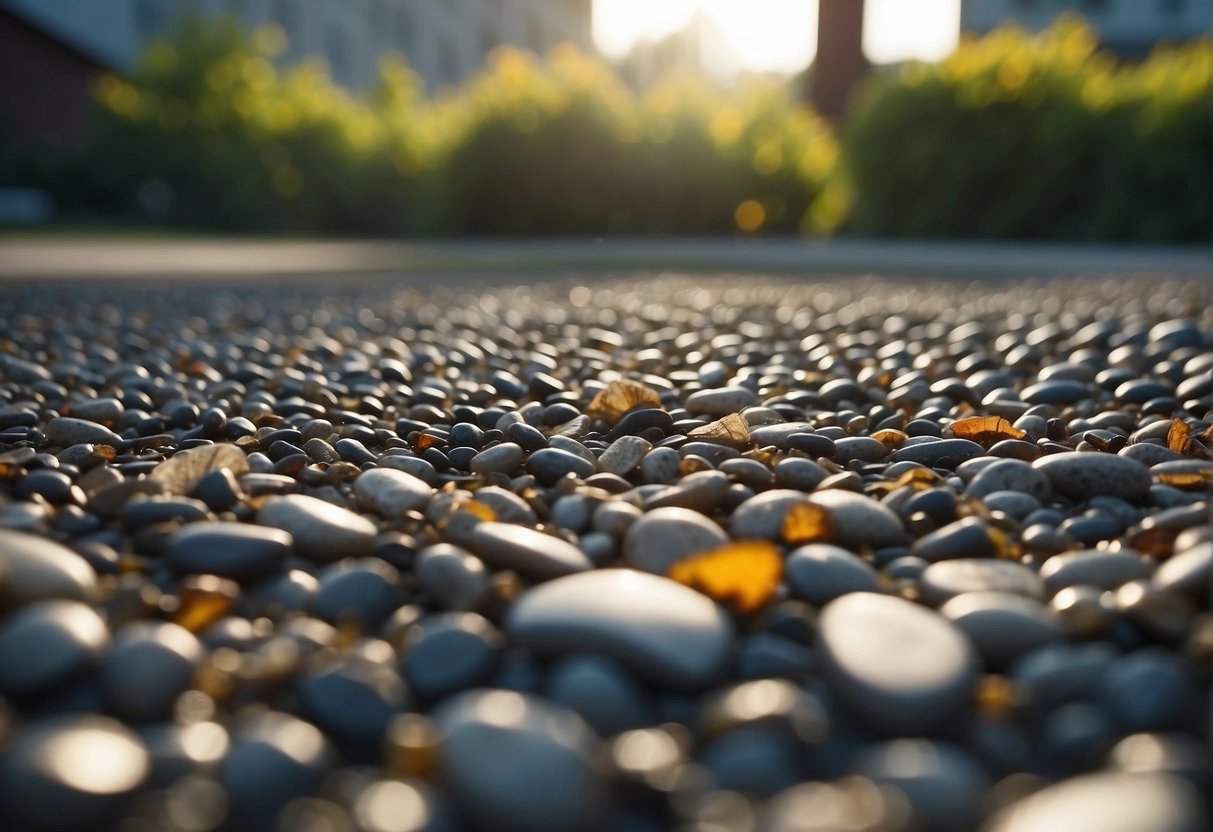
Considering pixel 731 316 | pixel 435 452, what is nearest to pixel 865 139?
pixel 731 316

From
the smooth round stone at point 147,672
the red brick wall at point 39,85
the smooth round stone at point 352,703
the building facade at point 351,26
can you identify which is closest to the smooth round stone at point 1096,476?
the smooth round stone at point 352,703

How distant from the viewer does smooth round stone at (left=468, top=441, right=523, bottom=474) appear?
169cm

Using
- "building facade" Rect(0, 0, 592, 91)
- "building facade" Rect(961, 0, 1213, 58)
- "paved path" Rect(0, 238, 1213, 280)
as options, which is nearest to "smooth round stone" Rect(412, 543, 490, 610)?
"paved path" Rect(0, 238, 1213, 280)

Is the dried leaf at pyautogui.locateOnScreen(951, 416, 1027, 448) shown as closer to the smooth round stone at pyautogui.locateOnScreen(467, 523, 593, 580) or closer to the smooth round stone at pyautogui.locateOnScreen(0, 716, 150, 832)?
the smooth round stone at pyautogui.locateOnScreen(467, 523, 593, 580)

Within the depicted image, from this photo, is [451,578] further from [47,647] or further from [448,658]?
[47,647]

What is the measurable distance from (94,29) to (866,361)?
Result: 90.6ft

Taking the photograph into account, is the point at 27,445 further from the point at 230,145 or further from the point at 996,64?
the point at 230,145

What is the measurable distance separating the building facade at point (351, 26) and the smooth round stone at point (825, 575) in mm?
21472

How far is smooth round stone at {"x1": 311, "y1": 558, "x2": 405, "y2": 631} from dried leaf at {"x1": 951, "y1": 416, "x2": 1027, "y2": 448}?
1183 millimetres

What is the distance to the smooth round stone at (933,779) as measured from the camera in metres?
0.77

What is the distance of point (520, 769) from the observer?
0.79 metres

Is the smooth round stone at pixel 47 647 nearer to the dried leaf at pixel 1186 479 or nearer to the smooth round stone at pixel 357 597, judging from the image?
the smooth round stone at pixel 357 597

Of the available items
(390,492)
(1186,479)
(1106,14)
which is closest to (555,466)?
(390,492)

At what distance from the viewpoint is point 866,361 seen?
293 cm
